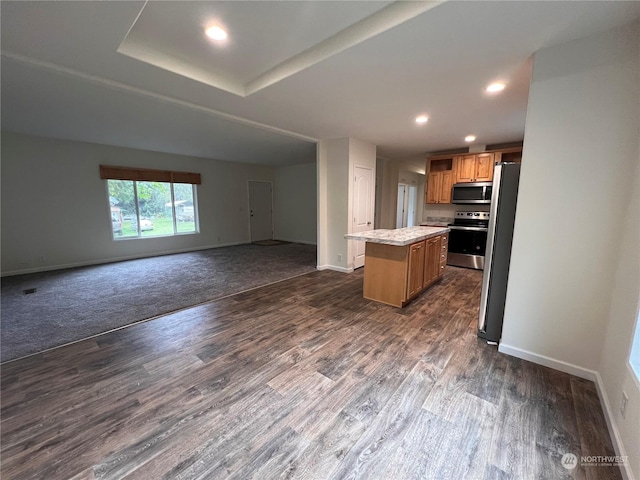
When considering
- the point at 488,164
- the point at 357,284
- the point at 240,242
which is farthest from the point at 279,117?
the point at 240,242

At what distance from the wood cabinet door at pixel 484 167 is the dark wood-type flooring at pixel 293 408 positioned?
3.68 m

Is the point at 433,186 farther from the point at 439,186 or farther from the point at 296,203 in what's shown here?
the point at 296,203

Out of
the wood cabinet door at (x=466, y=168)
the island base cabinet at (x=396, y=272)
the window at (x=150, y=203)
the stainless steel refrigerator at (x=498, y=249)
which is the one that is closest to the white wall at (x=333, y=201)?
the island base cabinet at (x=396, y=272)

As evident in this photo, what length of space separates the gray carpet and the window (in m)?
0.88

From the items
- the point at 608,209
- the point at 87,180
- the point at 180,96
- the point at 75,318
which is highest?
the point at 180,96

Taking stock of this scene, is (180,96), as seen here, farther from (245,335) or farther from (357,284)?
(357,284)

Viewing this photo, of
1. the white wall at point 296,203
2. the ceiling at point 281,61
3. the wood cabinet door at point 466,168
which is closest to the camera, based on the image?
the ceiling at point 281,61

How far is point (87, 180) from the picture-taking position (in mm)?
5441

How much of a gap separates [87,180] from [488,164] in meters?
8.29

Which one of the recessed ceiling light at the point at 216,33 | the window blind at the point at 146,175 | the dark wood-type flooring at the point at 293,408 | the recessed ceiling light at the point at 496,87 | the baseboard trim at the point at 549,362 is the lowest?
the dark wood-type flooring at the point at 293,408

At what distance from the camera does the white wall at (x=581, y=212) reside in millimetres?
1729

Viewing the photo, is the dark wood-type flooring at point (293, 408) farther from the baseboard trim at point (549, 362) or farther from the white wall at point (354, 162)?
the white wall at point (354, 162)

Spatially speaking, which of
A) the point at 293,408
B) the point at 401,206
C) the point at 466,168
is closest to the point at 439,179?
the point at 466,168

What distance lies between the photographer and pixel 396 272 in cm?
333
